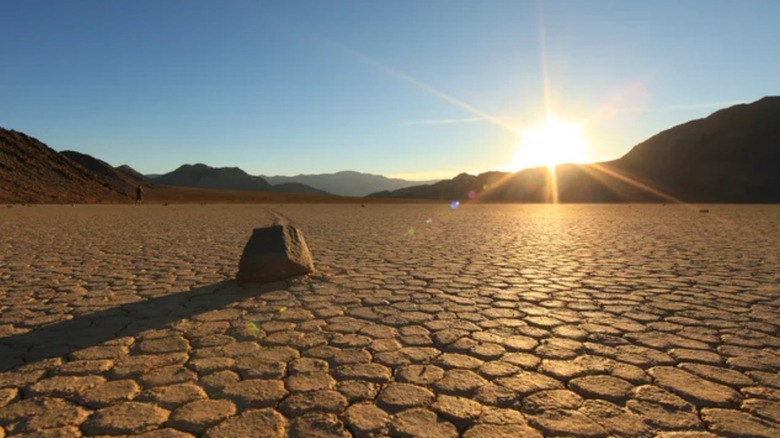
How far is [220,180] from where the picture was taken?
140875mm

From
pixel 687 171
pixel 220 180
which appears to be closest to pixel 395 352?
pixel 687 171

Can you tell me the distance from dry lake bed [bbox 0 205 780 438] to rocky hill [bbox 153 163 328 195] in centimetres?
13211

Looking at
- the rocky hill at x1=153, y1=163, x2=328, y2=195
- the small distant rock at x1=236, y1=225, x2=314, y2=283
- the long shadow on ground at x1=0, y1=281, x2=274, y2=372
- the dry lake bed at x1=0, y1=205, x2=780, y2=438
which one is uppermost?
the rocky hill at x1=153, y1=163, x2=328, y2=195

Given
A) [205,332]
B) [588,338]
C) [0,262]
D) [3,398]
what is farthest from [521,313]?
[0,262]

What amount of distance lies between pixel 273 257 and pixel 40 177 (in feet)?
171

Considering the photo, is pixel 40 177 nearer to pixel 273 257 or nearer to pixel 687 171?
pixel 273 257

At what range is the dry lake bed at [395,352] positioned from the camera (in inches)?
86.5

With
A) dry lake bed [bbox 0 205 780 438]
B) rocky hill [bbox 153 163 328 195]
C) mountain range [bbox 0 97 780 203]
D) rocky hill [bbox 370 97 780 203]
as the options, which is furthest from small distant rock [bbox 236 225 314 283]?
rocky hill [bbox 153 163 328 195]

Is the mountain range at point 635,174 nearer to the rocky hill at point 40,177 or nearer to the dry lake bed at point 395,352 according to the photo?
the rocky hill at point 40,177

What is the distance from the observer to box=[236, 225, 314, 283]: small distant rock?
5.45 m

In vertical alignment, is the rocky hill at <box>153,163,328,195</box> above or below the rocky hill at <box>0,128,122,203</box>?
above

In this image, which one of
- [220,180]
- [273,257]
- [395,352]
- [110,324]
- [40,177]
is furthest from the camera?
[220,180]

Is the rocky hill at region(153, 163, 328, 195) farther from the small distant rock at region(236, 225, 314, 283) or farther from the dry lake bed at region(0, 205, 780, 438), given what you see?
the dry lake bed at region(0, 205, 780, 438)

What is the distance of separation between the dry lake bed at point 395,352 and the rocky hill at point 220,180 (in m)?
132
